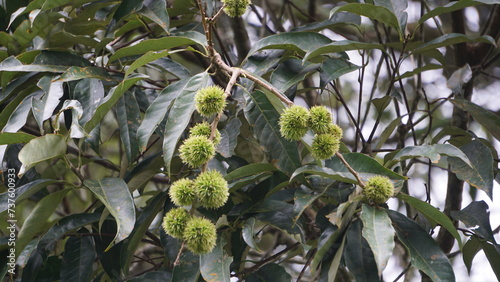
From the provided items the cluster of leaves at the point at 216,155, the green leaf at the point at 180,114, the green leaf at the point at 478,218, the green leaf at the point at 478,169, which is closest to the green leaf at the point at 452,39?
the cluster of leaves at the point at 216,155

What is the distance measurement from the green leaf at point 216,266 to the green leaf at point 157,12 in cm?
51

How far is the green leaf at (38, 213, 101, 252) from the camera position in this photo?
1.27 meters

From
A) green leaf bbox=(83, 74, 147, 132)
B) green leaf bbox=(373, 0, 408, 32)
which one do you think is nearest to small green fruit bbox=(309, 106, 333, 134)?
green leaf bbox=(83, 74, 147, 132)

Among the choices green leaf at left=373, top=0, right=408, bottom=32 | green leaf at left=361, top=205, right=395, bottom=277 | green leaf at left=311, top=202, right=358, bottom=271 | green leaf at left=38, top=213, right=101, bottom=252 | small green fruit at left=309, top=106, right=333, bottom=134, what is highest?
green leaf at left=373, top=0, right=408, bottom=32

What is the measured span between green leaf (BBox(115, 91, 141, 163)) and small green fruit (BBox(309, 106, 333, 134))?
44 centimetres

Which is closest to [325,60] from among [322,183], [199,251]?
[322,183]

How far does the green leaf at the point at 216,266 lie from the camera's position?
1022mm

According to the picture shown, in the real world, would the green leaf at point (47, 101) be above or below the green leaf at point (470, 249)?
above

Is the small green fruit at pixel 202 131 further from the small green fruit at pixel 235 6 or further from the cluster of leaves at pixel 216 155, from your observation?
the small green fruit at pixel 235 6

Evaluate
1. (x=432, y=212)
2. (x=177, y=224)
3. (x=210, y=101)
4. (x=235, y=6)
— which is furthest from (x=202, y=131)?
(x=432, y=212)

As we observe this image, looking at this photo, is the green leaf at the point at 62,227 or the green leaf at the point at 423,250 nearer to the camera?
the green leaf at the point at 423,250

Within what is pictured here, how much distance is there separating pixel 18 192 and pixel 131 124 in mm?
282

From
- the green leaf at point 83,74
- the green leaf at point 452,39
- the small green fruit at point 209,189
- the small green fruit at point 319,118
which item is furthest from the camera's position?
the green leaf at point 452,39

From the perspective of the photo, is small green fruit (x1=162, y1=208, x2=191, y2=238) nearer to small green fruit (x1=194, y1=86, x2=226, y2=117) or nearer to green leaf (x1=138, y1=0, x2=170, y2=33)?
small green fruit (x1=194, y1=86, x2=226, y2=117)
